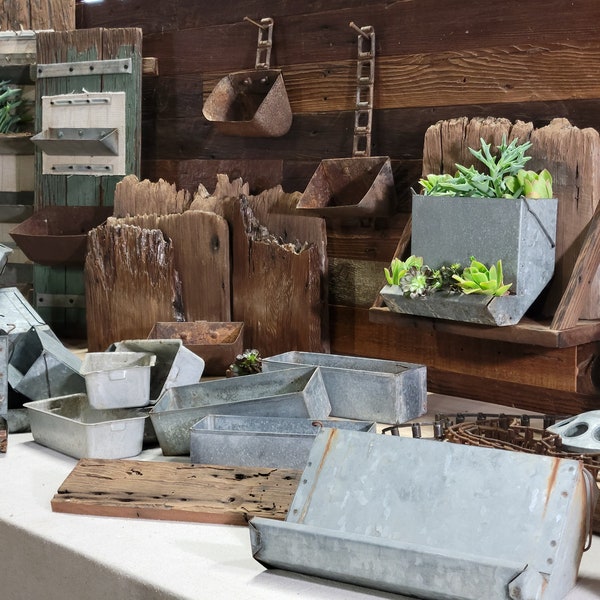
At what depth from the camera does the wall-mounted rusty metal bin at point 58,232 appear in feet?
14.6

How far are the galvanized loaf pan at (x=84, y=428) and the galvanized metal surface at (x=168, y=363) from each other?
203 millimetres

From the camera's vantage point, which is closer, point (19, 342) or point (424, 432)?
point (424, 432)

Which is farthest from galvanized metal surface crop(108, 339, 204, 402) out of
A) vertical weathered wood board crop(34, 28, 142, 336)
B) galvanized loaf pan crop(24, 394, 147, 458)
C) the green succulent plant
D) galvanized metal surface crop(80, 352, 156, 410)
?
vertical weathered wood board crop(34, 28, 142, 336)

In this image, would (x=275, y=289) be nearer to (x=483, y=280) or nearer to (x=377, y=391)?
(x=377, y=391)

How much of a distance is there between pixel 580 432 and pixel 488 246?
2.18 ft

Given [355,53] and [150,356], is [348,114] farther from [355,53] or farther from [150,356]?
[150,356]

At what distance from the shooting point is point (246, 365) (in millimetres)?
3516

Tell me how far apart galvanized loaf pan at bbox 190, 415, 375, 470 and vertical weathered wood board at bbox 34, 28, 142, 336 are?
205 centimetres

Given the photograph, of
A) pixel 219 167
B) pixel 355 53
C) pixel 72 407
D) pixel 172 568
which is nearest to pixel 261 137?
pixel 219 167

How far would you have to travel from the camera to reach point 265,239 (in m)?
3.97

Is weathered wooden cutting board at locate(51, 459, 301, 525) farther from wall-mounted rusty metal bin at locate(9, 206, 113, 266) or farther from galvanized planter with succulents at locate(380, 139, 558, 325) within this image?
wall-mounted rusty metal bin at locate(9, 206, 113, 266)

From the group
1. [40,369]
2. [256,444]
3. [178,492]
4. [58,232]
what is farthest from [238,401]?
[58,232]

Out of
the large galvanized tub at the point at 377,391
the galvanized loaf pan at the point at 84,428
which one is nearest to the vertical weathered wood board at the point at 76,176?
the galvanized loaf pan at the point at 84,428

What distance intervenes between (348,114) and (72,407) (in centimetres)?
157
